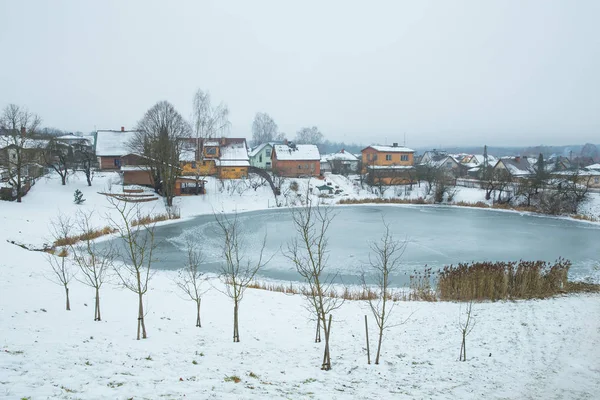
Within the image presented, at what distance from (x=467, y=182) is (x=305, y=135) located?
2270 inches

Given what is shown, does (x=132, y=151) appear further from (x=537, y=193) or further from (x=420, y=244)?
(x=537, y=193)

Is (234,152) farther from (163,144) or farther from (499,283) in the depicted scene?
(499,283)

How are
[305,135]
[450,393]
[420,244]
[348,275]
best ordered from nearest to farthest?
[450,393] < [348,275] < [420,244] < [305,135]

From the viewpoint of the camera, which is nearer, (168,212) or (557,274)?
(557,274)

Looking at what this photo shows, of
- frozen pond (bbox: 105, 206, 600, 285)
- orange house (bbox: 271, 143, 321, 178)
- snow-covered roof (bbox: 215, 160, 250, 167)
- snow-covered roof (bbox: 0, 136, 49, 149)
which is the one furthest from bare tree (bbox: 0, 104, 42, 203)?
orange house (bbox: 271, 143, 321, 178)

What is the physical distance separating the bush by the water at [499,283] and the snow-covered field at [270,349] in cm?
77

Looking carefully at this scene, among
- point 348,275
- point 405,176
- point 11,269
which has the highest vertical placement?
point 405,176

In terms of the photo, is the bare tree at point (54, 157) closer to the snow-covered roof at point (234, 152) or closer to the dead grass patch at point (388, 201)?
the snow-covered roof at point (234, 152)

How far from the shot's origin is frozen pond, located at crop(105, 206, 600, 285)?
636 inches

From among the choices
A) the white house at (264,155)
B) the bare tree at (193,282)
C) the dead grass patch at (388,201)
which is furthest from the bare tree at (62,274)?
the white house at (264,155)

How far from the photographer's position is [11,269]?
11.3 m

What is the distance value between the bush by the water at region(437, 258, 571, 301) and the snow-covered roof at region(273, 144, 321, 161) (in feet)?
110

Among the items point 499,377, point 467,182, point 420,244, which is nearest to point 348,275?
point 420,244

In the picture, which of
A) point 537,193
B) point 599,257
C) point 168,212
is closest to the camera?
point 599,257
